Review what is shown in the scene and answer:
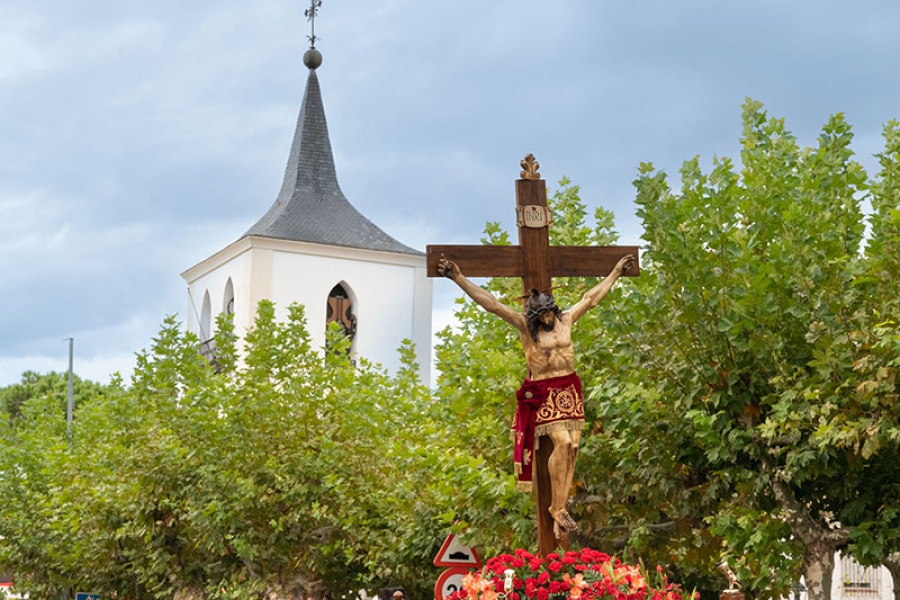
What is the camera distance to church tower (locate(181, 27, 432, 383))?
152 feet

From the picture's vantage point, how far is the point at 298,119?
4994cm

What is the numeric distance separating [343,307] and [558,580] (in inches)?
1577

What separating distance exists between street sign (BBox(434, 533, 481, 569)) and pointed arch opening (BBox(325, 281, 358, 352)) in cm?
3243

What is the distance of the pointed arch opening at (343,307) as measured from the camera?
48219 mm

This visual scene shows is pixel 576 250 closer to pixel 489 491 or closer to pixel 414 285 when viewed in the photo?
pixel 489 491

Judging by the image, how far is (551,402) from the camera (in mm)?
9914

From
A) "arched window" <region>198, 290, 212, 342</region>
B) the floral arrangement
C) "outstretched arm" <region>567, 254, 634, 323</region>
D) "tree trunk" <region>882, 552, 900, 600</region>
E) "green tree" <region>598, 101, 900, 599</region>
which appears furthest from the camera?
"arched window" <region>198, 290, 212, 342</region>

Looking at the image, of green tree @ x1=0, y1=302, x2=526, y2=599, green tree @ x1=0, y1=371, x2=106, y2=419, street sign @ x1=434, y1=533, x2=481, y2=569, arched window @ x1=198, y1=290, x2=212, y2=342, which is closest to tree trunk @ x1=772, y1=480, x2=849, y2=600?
street sign @ x1=434, y1=533, x2=481, y2=569

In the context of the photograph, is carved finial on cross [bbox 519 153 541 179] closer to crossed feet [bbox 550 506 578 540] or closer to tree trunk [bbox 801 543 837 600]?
crossed feet [bbox 550 506 578 540]

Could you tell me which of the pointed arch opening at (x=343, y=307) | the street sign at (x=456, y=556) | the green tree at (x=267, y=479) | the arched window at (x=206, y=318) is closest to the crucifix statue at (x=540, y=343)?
the street sign at (x=456, y=556)

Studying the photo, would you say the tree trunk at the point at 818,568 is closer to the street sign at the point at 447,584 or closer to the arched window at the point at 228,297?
the street sign at the point at 447,584

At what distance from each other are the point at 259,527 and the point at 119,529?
387cm

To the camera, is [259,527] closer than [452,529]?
No

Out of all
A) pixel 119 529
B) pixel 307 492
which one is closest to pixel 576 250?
pixel 307 492
